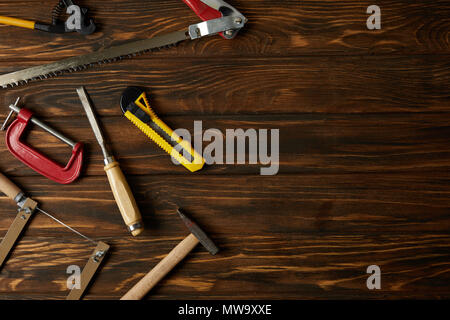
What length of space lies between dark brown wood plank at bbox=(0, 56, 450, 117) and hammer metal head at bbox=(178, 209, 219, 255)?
1.10 feet

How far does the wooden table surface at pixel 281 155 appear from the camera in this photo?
1081mm

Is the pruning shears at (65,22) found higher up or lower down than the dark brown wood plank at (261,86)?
higher up

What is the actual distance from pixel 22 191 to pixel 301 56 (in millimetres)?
961

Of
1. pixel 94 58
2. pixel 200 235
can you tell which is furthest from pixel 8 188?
pixel 200 235

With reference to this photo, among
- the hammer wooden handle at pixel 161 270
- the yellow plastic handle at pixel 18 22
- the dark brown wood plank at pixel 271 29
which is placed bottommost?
the hammer wooden handle at pixel 161 270

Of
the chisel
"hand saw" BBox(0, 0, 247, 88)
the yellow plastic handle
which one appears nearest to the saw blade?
"hand saw" BBox(0, 0, 247, 88)

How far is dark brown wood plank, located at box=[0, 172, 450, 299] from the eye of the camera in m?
1.08

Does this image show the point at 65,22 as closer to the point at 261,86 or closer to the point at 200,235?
the point at 261,86

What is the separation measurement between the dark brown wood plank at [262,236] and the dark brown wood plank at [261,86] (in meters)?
0.22

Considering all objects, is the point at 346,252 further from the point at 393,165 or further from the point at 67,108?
the point at 67,108

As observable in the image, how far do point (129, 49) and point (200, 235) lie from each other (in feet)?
1.99

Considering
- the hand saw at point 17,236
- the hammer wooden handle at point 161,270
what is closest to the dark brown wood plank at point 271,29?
the hand saw at point 17,236

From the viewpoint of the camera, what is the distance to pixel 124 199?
1042 millimetres

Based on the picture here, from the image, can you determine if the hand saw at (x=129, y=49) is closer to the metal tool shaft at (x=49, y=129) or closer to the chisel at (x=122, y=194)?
the metal tool shaft at (x=49, y=129)
